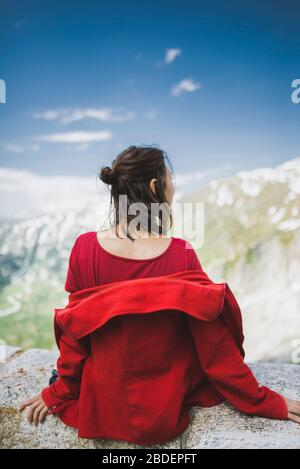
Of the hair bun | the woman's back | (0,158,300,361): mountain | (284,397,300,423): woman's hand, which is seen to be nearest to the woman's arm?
the woman's back

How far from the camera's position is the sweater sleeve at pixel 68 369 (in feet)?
5.15

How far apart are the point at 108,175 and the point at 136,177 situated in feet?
0.38

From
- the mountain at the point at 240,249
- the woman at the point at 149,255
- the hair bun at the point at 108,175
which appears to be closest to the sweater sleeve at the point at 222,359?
the woman at the point at 149,255

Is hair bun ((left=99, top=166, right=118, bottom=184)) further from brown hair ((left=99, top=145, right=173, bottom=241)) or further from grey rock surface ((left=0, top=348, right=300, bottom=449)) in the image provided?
grey rock surface ((left=0, top=348, right=300, bottom=449))

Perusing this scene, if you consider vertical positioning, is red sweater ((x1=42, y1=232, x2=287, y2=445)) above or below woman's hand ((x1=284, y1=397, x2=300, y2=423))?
above

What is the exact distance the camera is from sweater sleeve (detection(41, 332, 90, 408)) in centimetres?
157

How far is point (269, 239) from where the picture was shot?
14.6 meters

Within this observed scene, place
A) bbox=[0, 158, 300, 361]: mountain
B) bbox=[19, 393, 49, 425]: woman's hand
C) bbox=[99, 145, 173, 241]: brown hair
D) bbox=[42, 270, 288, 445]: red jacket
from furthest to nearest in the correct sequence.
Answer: bbox=[0, 158, 300, 361]: mountain, bbox=[19, 393, 49, 425]: woman's hand, bbox=[99, 145, 173, 241]: brown hair, bbox=[42, 270, 288, 445]: red jacket

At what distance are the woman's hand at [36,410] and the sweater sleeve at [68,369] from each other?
0.08 feet

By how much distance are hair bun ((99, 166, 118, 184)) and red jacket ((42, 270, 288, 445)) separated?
0.42 meters

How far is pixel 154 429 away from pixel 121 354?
31cm

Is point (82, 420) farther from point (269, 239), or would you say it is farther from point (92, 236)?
point (269, 239)
